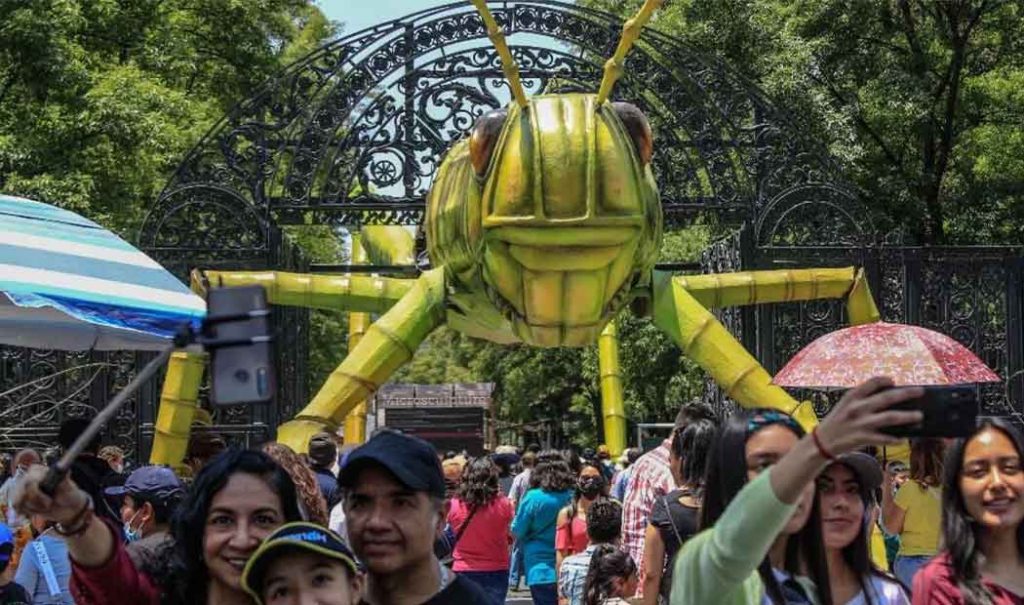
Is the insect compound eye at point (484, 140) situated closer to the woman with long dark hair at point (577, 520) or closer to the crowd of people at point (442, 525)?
the woman with long dark hair at point (577, 520)

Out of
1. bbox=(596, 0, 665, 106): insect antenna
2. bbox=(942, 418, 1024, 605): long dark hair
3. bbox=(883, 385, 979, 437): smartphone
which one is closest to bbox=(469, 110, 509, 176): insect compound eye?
bbox=(596, 0, 665, 106): insect antenna

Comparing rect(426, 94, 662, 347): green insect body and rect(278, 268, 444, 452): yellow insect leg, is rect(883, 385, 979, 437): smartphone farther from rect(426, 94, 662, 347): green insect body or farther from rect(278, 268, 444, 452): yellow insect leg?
rect(278, 268, 444, 452): yellow insect leg

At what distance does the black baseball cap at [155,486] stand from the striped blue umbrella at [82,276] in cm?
50

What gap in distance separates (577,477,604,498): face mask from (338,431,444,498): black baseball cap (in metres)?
6.85

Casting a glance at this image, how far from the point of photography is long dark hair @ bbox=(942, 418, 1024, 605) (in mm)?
3939

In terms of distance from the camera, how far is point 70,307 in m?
4.66

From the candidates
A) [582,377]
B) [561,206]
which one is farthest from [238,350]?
[582,377]

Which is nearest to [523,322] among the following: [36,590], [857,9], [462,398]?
[36,590]

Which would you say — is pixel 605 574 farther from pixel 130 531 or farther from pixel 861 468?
pixel 861 468

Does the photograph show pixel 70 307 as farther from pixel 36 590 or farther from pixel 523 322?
pixel 523 322

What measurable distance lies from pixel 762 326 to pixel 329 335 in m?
21.7

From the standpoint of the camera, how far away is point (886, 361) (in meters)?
7.97

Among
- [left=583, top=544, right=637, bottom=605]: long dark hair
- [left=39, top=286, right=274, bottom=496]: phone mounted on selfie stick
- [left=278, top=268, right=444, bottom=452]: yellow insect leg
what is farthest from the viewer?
[left=278, top=268, right=444, bottom=452]: yellow insect leg

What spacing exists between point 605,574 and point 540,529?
4788mm
